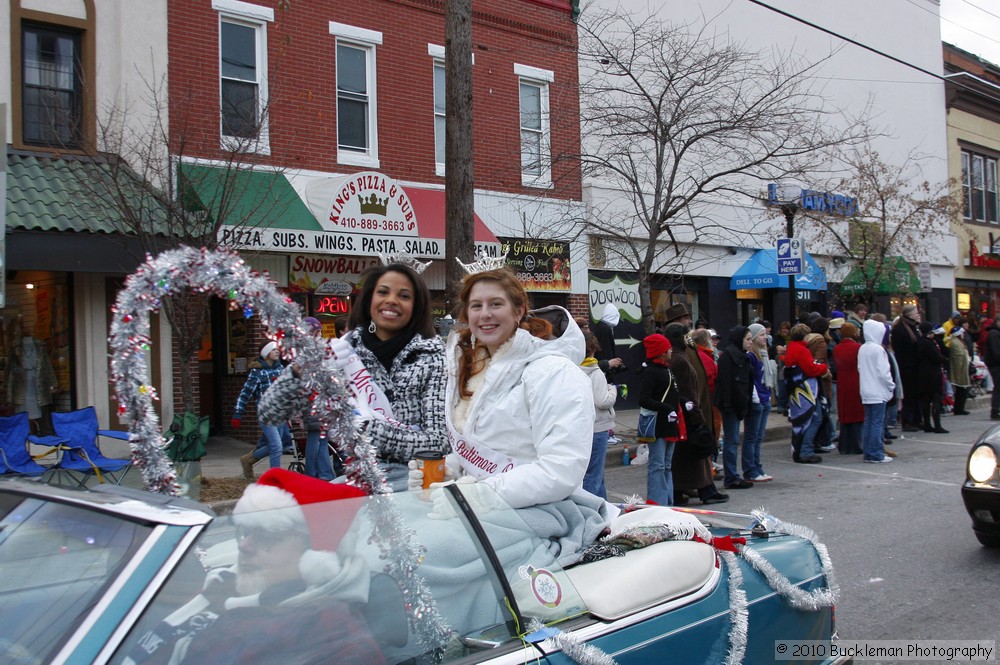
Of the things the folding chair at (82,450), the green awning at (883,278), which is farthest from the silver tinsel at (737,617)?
the green awning at (883,278)

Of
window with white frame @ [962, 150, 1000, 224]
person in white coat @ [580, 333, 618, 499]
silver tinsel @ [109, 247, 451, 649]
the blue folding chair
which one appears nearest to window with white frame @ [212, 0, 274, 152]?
the blue folding chair

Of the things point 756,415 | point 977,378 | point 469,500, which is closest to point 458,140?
point 756,415

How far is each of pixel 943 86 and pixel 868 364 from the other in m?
17.9

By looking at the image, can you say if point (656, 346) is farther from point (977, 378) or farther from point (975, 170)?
point (975, 170)

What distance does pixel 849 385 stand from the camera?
37.9ft

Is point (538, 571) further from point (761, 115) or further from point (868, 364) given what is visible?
point (761, 115)

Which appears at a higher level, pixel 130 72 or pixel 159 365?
pixel 130 72

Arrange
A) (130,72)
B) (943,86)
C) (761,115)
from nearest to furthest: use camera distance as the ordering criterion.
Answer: (130,72), (761,115), (943,86)

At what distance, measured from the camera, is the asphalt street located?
201 inches

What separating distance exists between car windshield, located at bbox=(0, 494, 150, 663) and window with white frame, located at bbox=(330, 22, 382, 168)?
11.4m

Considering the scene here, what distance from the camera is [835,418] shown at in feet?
45.5

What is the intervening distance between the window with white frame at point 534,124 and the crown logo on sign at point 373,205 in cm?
383

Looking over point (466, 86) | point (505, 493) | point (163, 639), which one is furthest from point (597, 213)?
point (163, 639)

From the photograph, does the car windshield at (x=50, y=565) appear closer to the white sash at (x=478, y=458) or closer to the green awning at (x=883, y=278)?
the white sash at (x=478, y=458)
